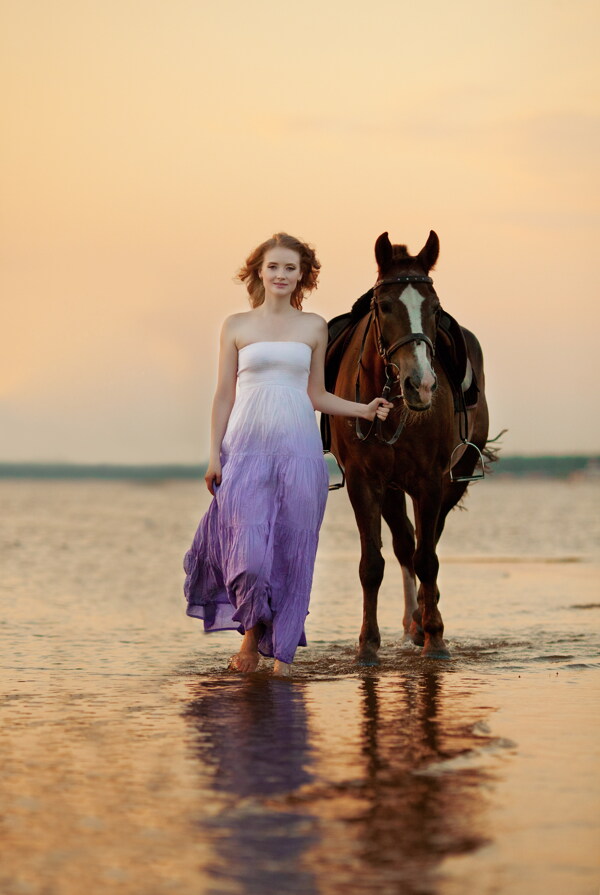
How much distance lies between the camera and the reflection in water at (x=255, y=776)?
322cm

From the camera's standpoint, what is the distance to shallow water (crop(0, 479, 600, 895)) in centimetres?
326

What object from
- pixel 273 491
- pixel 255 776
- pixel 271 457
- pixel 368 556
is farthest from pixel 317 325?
pixel 255 776

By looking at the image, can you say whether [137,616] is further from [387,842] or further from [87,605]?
[387,842]

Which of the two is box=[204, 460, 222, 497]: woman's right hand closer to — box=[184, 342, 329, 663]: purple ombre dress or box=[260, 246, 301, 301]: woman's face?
box=[184, 342, 329, 663]: purple ombre dress

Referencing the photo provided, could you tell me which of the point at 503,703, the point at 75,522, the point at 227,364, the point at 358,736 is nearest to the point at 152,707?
the point at 358,736

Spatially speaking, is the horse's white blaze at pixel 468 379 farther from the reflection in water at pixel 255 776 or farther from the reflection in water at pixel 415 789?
the reflection in water at pixel 415 789

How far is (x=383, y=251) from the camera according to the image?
7.38 metres

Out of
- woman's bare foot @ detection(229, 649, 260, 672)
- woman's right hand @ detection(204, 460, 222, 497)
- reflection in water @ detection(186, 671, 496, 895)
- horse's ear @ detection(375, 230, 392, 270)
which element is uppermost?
horse's ear @ detection(375, 230, 392, 270)

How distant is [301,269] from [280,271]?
22 cm

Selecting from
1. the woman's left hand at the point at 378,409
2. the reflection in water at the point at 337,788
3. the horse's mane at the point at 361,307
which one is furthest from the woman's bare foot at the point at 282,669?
the horse's mane at the point at 361,307

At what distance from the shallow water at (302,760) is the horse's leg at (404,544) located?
0.30 meters

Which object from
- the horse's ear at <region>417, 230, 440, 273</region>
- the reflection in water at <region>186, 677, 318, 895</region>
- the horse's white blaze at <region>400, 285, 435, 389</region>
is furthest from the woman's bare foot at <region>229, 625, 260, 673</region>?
the horse's ear at <region>417, 230, 440, 273</region>

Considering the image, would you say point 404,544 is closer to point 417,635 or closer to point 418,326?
point 417,635

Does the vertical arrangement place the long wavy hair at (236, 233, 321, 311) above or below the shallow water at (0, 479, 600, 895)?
above
